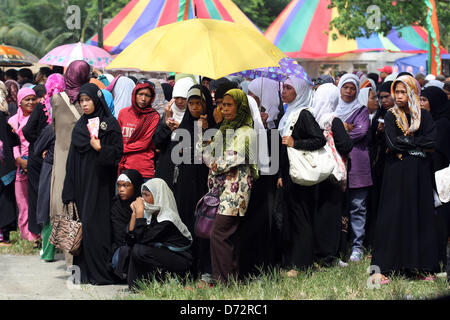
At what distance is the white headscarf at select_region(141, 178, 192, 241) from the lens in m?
6.53

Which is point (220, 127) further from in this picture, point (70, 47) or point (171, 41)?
point (70, 47)

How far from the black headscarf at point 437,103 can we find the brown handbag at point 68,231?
11.9 ft

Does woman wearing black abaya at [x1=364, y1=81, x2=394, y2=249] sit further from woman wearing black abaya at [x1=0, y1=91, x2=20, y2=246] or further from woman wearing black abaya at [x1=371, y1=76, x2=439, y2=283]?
woman wearing black abaya at [x1=0, y1=91, x2=20, y2=246]

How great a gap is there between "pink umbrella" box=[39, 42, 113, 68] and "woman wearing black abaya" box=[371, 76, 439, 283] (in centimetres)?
585

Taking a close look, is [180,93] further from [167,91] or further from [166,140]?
[167,91]

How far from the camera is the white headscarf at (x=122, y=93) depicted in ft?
27.2

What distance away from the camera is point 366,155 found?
26.3ft

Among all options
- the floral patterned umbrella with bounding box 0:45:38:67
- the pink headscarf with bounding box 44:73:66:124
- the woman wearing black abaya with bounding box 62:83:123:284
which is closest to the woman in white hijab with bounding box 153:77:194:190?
the woman wearing black abaya with bounding box 62:83:123:284

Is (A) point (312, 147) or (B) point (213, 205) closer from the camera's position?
(B) point (213, 205)

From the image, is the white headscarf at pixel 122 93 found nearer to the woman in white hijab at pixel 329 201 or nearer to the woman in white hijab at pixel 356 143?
the woman in white hijab at pixel 329 201

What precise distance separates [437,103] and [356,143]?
0.90 m
